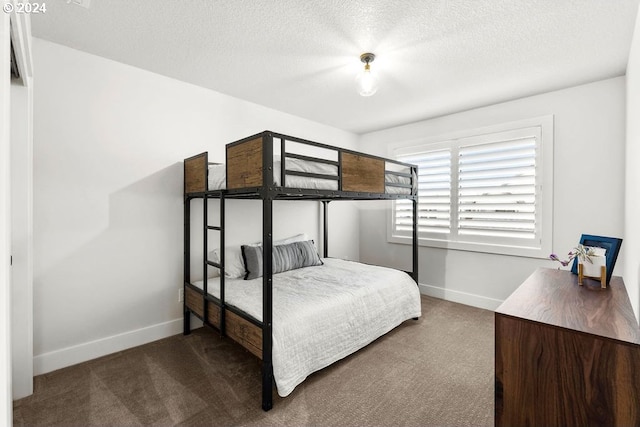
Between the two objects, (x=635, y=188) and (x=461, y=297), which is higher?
(x=635, y=188)

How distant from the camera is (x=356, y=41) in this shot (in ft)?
6.79

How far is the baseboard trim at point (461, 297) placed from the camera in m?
3.34

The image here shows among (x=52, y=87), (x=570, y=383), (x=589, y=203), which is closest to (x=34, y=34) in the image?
(x=52, y=87)

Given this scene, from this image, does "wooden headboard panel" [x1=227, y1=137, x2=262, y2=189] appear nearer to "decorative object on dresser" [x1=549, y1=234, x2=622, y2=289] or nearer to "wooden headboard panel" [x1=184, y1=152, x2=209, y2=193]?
"wooden headboard panel" [x1=184, y1=152, x2=209, y2=193]

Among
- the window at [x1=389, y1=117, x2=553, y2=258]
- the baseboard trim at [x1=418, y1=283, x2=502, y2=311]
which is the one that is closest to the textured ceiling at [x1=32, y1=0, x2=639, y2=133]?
the window at [x1=389, y1=117, x2=553, y2=258]

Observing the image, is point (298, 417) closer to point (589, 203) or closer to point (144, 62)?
point (144, 62)

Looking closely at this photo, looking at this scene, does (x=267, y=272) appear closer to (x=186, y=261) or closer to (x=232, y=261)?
(x=232, y=261)

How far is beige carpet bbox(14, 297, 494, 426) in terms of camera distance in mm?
1688

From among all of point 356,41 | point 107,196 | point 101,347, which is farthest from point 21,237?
point 356,41

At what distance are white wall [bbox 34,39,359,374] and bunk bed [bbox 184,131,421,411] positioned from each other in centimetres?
24

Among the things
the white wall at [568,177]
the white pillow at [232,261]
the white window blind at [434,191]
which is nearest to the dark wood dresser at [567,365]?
the white wall at [568,177]

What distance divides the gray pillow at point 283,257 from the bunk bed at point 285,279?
0.01 metres

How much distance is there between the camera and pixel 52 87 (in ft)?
7.03

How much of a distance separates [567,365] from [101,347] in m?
2.95
